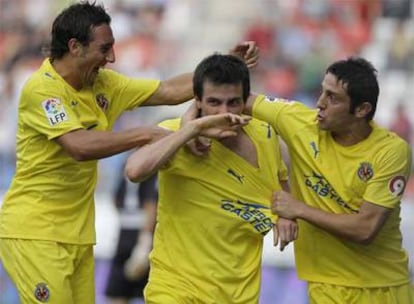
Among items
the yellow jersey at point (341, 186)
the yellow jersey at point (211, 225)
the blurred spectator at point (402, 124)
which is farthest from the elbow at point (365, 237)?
the blurred spectator at point (402, 124)

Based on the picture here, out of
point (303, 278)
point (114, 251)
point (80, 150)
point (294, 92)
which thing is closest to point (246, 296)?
point (303, 278)

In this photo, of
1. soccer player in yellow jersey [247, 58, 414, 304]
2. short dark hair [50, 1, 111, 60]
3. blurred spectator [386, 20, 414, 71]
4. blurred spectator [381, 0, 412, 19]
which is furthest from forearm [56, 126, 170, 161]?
blurred spectator [381, 0, 412, 19]

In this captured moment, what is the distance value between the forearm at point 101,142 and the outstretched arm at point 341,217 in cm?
72

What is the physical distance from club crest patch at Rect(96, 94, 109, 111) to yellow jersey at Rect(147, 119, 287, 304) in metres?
0.54

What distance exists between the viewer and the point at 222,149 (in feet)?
21.9

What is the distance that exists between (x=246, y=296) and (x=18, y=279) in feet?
4.14

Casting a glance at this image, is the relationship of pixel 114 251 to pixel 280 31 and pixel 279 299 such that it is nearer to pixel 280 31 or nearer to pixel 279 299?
pixel 279 299

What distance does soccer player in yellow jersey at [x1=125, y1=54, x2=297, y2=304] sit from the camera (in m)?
6.56

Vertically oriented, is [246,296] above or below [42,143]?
below

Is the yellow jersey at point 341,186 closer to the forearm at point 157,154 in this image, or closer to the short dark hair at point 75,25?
the forearm at point 157,154

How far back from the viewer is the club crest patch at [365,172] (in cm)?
681

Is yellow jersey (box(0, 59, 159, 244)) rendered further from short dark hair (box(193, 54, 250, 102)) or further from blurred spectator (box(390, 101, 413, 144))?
blurred spectator (box(390, 101, 413, 144))

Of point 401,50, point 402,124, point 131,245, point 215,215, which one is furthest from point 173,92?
point 401,50

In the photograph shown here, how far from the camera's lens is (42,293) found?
684 centimetres
